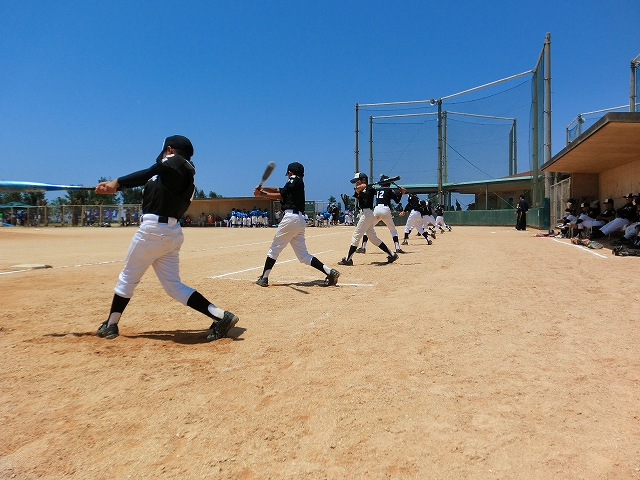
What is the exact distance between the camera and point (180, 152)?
4.41 m

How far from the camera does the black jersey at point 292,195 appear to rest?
723cm

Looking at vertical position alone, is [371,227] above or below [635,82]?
below

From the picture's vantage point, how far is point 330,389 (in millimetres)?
3072

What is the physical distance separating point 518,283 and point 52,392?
6046 mm

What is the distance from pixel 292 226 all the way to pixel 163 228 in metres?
3.16

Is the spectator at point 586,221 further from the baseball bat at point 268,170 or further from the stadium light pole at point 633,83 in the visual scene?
the baseball bat at point 268,170

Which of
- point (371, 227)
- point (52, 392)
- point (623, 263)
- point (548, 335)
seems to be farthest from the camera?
point (371, 227)

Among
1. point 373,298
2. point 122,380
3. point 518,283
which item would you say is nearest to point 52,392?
point 122,380

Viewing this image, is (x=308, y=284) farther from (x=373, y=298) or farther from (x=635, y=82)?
(x=635, y=82)

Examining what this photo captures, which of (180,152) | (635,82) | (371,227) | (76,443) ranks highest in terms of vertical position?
(635,82)

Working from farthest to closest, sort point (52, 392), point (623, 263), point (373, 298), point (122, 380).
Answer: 1. point (623, 263)
2. point (373, 298)
3. point (122, 380)
4. point (52, 392)

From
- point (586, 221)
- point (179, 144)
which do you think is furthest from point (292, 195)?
point (586, 221)

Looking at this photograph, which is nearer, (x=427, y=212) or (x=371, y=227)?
(x=371, y=227)

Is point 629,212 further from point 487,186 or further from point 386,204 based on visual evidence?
point 487,186
